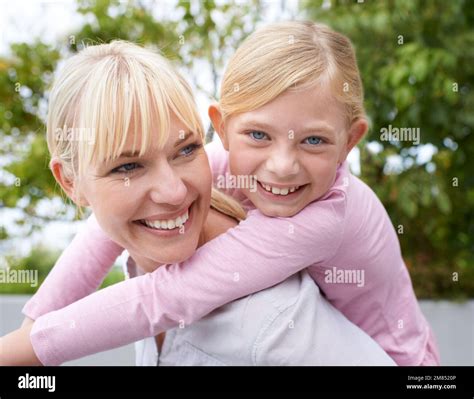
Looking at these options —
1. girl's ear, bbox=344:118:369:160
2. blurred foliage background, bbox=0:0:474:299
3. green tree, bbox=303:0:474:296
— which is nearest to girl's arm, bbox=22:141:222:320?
girl's ear, bbox=344:118:369:160

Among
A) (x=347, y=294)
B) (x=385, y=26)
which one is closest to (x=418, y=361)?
(x=347, y=294)

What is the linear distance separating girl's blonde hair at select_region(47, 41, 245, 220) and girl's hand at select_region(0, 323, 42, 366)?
0.23 m

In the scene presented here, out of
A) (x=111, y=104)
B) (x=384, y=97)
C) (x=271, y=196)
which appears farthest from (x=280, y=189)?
(x=384, y=97)

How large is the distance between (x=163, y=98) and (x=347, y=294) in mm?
428

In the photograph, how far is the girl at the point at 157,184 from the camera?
0.95 meters

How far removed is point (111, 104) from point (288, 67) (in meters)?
0.24

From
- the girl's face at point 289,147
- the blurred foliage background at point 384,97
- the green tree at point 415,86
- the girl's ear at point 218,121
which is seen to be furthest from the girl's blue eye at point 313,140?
the green tree at point 415,86

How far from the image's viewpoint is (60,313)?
3.31 ft

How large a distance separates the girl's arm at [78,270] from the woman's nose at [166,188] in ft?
0.80

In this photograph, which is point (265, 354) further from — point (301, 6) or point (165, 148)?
point (301, 6)

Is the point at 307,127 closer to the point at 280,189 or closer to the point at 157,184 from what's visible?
the point at 280,189

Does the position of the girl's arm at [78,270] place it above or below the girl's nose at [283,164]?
below

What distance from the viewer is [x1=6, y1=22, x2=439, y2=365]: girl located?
3.26 ft

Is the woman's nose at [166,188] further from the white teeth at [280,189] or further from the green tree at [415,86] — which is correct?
the green tree at [415,86]
